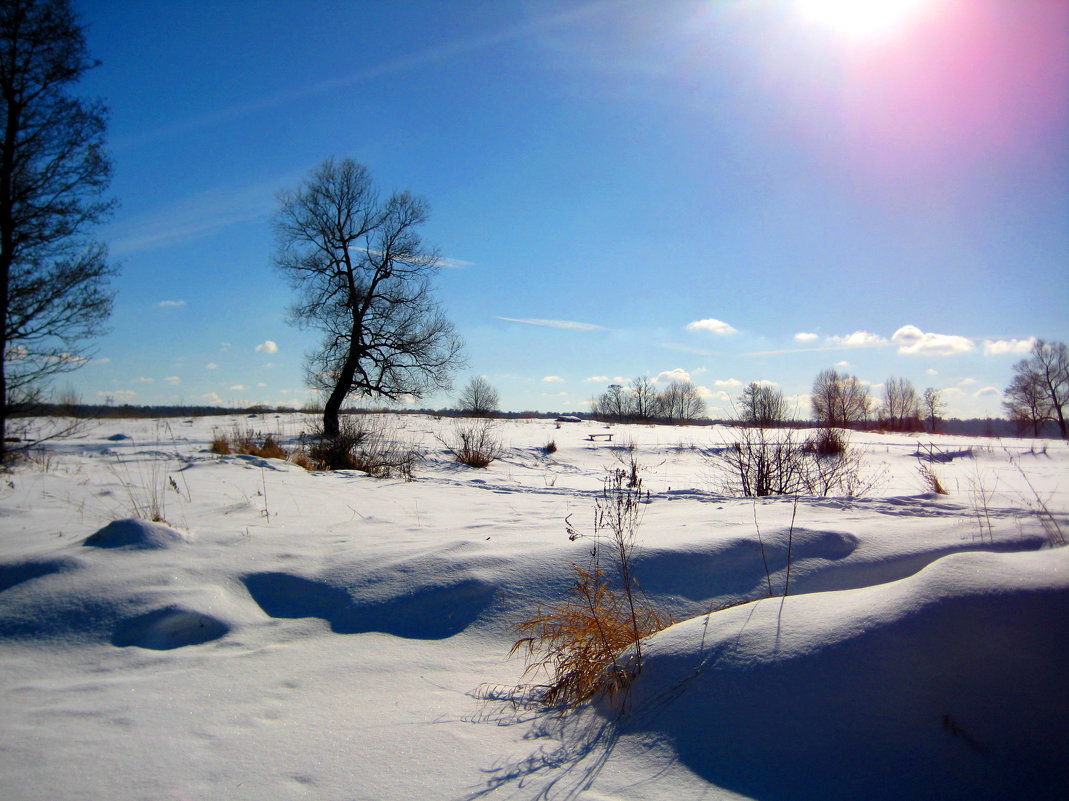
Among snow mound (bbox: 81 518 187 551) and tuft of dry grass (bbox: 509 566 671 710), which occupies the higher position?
snow mound (bbox: 81 518 187 551)

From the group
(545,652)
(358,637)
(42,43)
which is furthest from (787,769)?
(42,43)

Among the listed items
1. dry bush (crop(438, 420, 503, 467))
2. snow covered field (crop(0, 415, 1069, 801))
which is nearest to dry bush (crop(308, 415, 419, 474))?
dry bush (crop(438, 420, 503, 467))

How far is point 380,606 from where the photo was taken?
3027mm

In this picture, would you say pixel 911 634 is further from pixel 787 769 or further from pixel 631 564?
pixel 631 564

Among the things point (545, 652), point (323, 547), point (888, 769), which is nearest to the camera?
point (888, 769)

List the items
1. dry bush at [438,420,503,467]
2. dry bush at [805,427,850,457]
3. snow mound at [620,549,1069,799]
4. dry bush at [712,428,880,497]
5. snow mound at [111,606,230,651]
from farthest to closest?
dry bush at [438,420,503,467]
dry bush at [805,427,850,457]
dry bush at [712,428,880,497]
snow mound at [111,606,230,651]
snow mound at [620,549,1069,799]

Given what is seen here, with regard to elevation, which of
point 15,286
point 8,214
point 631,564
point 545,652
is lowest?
point 545,652

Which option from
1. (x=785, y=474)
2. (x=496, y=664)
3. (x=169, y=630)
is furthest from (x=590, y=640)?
(x=785, y=474)

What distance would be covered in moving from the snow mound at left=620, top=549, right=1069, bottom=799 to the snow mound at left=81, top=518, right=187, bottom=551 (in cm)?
310

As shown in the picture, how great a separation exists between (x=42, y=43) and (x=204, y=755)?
1074cm

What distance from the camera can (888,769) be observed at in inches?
59.7

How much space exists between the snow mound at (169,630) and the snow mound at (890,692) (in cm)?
208

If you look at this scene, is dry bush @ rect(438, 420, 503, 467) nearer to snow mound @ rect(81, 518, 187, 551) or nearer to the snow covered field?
the snow covered field

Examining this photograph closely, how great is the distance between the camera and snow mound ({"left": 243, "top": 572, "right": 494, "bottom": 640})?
2.90 meters
